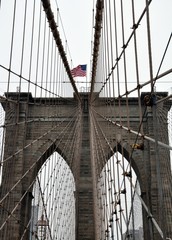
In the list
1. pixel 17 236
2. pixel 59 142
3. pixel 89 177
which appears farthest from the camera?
pixel 59 142

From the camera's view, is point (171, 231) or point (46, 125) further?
point (46, 125)

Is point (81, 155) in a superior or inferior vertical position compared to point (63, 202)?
superior

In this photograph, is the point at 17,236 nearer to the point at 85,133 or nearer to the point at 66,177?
the point at 66,177

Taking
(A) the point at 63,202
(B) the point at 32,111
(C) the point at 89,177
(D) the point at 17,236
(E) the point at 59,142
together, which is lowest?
(D) the point at 17,236

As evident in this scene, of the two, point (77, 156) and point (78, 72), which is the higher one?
point (78, 72)

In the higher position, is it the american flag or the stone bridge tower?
the american flag

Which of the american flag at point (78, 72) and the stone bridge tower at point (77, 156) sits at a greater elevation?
the american flag at point (78, 72)

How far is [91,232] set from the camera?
510 inches

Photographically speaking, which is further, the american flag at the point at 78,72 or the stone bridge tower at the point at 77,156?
the american flag at the point at 78,72

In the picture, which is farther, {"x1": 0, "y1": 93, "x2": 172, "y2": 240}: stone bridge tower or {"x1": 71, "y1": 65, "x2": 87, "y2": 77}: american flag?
{"x1": 71, "y1": 65, "x2": 87, "y2": 77}: american flag

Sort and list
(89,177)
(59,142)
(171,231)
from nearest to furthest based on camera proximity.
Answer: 1. (171,231)
2. (89,177)
3. (59,142)

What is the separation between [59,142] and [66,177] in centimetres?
137

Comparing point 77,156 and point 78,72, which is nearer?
point 77,156

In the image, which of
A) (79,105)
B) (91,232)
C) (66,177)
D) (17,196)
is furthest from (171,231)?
(79,105)
